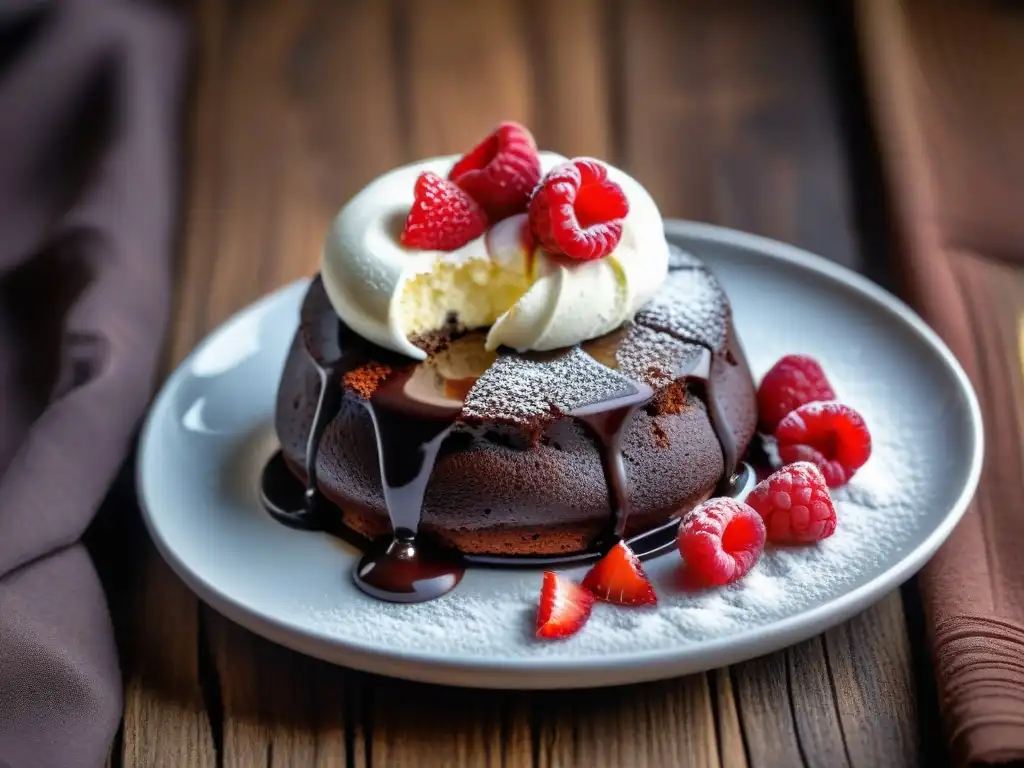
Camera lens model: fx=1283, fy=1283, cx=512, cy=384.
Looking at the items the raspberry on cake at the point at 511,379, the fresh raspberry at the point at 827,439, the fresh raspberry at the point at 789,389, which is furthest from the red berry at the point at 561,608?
the fresh raspberry at the point at 789,389

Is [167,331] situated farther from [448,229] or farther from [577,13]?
[577,13]

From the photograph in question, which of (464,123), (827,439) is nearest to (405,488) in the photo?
(827,439)

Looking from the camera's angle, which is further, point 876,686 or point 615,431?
point 615,431

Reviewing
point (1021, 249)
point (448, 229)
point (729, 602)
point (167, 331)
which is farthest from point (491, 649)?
point (1021, 249)

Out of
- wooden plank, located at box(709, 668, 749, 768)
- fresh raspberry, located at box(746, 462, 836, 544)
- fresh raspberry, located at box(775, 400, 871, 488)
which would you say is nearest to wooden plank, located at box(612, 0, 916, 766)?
→ fresh raspberry, located at box(775, 400, 871, 488)

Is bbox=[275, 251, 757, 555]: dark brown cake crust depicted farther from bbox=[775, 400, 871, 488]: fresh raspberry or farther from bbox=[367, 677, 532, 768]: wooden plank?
bbox=[367, 677, 532, 768]: wooden plank

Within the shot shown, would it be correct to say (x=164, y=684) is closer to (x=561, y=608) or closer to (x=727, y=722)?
(x=561, y=608)
